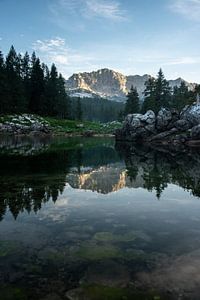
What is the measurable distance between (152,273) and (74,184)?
16.0 meters

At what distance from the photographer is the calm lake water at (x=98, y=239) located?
950 cm

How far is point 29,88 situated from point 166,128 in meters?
62.9

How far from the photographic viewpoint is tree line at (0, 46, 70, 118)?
4183 inches

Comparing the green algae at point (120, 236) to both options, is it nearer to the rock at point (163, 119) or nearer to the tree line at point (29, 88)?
the rock at point (163, 119)

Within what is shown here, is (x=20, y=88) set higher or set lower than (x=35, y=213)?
higher

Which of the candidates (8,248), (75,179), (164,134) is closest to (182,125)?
(164,134)

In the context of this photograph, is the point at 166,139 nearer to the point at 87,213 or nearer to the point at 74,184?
the point at 74,184

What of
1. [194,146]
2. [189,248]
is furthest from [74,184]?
[194,146]

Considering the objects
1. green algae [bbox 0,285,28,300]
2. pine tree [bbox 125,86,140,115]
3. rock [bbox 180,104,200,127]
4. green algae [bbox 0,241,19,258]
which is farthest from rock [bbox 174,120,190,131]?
green algae [bbox 0,285,28,300]

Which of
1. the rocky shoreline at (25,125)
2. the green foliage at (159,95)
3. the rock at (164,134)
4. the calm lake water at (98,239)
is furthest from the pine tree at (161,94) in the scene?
the calm lake water at (98,239)

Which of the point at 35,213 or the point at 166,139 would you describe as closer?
the point at 35,213

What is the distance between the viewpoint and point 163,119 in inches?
3147

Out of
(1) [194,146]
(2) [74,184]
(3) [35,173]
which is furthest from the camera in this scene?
(1) [194,146]

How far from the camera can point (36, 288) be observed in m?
9.38
